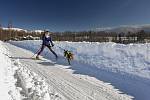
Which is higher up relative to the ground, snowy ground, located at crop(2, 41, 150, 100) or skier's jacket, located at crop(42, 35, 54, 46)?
skier's jacket, located at crop(42, 35, 54, 46)

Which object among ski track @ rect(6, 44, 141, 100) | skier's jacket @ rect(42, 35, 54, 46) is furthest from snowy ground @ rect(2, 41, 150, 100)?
skier's jacket @ rect(42, 35, 54, 46)

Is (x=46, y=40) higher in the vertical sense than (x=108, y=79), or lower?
higher

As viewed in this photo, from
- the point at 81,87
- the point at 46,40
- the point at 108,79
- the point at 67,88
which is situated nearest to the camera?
the point at 67,88

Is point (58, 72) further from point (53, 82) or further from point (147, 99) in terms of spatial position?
point (147, 99)

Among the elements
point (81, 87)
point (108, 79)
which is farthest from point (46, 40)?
point (81, 87)

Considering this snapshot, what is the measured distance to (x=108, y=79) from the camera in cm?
1005

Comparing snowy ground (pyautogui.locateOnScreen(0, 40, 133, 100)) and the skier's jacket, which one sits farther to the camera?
the skier's jacket

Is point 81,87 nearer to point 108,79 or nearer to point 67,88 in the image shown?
point 67,88

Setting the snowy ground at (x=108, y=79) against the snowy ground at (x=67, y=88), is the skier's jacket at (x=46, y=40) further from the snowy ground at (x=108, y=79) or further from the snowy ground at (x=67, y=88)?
the snowy ground at (x=67, y=88)

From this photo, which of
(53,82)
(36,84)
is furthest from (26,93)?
(53,82)

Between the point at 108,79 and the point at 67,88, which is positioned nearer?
the point at 67,88

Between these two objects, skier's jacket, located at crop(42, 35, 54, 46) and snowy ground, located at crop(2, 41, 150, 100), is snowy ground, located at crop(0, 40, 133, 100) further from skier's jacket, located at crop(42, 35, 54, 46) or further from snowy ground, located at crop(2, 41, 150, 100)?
skier's jacket, located at crop(42, 35, 54, 46)

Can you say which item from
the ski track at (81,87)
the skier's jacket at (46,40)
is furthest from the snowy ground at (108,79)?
the skier's jacket at (46,40)

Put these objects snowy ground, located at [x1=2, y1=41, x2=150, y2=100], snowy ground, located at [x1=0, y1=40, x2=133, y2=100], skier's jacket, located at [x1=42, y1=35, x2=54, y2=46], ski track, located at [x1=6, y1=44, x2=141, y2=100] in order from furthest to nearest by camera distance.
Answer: skier's jacket, located at [x1=42, y1=35, x2=54, y2=46]
snowy ground, located at [x1=2, y1=41, x2=150, y2=100]
ski track, located at [x1=6, y1=44, x2=141, y2=100]
snowy ground, located at [x1=0, y1=40, x2=133, y2=100]
